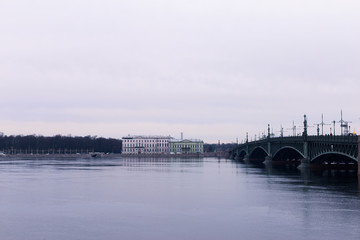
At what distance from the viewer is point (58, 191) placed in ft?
167

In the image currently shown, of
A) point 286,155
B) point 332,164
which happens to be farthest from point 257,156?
point 332,164

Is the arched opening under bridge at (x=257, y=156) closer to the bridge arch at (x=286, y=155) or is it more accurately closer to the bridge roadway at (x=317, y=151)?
the bridge roadway at (x=317, y=151)

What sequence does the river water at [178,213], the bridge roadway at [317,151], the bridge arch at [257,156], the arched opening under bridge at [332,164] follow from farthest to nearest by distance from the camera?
the bridge arch at [257,156] < the arched opening under bridge at [332,164] < the bridge roadway at [317,151] < the river water at [178,213]

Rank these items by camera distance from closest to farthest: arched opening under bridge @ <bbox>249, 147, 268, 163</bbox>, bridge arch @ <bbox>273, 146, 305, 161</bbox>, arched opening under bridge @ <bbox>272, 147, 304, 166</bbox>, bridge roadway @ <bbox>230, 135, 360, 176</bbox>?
1. bridge roadway @ <bbox>230, 135, 360, 176</bbox>
2. bridge arch @ <bbox>273, 146, 305, 161</bbox>
3. arched opening under bridge @ <bbox>272, 147, 304, 166</bbox>
4. arched opening under bridge @ <bbox>249, 147, 268, 163</bbox>

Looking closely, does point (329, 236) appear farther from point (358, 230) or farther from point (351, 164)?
point (351, 164)

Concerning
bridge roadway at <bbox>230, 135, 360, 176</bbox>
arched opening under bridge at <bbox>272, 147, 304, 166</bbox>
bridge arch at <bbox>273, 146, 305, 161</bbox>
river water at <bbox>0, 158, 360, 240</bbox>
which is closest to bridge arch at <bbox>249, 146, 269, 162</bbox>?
bridge roadway at <bbox>230, 135, 360, 176</bbox>

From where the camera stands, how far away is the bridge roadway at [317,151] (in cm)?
6772

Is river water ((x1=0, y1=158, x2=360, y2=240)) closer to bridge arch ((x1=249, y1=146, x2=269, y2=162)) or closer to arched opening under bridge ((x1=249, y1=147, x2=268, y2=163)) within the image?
bridge arch ((x1=249, y1=146, x2=269, y2=162))

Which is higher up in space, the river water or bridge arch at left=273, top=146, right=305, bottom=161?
bridge arch at left=273, top=146, right=305, bottom=161

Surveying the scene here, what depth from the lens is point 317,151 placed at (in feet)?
281

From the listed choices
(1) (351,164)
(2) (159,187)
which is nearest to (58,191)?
(2) (159,187)

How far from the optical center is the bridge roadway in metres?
67.7

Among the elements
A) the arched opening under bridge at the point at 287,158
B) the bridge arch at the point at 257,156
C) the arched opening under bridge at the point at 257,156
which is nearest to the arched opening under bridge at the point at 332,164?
the arched opening under bridge at the point at 287,158

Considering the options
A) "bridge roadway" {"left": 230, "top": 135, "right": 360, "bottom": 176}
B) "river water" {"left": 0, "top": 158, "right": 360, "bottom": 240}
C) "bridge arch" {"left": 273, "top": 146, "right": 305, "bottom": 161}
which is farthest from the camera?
"bridge arch" {"left": 273, "top": 146, "right": 305, "bottom": 161}
